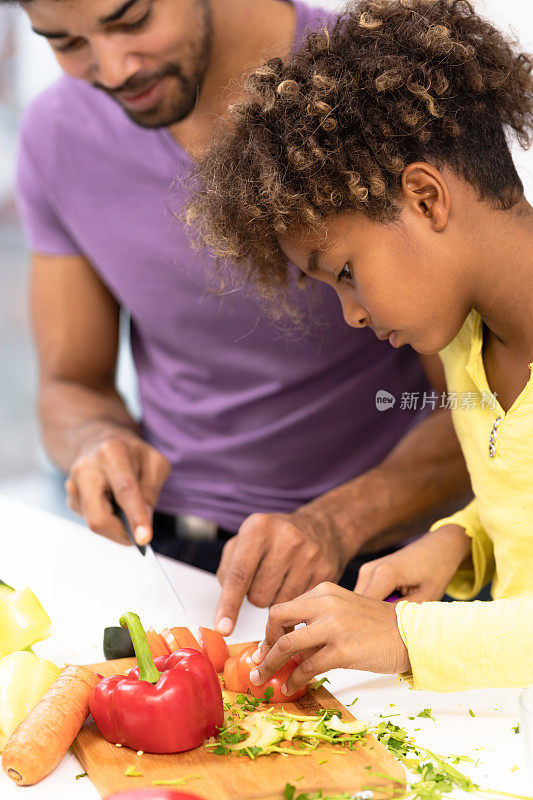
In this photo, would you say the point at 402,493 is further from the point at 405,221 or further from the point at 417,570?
the point at 405,221

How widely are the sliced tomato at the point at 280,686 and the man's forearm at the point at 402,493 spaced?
38 centimetres

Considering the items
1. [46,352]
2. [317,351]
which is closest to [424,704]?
[317,351]

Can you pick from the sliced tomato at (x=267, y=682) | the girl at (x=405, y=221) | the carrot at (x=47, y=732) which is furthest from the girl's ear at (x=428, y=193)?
the carrot at (x=47, y=732)

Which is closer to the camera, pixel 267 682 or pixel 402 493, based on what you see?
pixel 267 682

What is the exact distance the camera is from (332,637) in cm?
97

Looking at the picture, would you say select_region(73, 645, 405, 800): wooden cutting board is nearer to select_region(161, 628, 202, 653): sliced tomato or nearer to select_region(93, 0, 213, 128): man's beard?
select_region(161, 628, 202, 653): sliced tomato

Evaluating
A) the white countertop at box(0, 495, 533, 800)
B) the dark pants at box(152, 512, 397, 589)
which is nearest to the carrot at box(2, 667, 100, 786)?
the white countertop at box(0, 495, 533, 800)

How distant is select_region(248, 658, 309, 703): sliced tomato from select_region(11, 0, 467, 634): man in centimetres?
31

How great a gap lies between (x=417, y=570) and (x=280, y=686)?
0.27 meters

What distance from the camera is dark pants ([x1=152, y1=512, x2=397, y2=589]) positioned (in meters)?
1.60

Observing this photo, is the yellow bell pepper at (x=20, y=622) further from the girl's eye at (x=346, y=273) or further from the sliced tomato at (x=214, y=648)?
the girl's eye at (x=346, y=273)

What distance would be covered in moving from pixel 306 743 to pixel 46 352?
1.19 metres

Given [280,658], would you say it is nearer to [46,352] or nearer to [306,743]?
Result: [306,743]

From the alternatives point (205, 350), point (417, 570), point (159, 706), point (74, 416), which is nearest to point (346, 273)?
point (417, 570)
